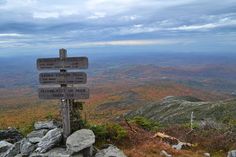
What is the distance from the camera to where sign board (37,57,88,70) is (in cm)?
1650

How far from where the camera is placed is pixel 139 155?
1734cm

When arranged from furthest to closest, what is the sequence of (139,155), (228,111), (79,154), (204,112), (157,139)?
1. (204,112)
2. (228,111)
3. (157,139)
4. (139,155)
5. (79,154)

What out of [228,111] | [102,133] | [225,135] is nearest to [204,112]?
[228,111]

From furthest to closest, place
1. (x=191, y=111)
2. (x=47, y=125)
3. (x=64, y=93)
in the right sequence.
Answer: (x=191, y=111)
(x=47, y=125)
(x=64, y=93)

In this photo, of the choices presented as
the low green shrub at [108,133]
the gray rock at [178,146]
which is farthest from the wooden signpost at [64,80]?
the gray rock at [178,146]

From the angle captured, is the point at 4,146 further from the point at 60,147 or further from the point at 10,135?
the point at 60,147

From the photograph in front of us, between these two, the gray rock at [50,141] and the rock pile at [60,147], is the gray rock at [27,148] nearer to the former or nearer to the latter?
the rock pile at [60,147]

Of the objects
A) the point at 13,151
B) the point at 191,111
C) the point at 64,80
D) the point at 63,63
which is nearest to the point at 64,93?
the point at 64,80

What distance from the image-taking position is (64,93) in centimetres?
1703

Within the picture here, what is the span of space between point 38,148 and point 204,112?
43295 millimetres

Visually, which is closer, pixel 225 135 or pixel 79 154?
pixel 79 154

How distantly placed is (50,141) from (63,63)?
3325 millimetres

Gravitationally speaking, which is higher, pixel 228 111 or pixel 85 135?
pixel 85 135

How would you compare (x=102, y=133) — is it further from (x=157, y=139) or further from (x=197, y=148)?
(x=197, y=148)
